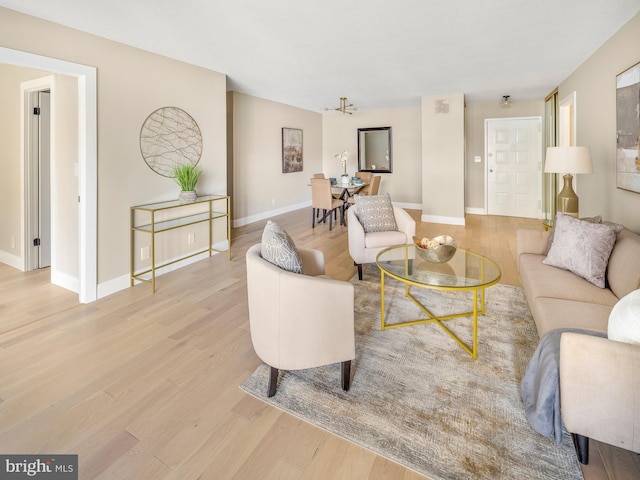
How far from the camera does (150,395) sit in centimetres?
187

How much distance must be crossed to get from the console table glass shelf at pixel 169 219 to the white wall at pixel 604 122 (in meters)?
4.21

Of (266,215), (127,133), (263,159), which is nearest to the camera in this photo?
(127,133)

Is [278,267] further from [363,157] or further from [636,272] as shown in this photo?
[363,157]

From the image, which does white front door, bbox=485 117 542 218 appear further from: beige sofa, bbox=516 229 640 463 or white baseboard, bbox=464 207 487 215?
beige sofa, bbox=516 229 640 463

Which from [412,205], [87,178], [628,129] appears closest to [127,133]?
[87,178]

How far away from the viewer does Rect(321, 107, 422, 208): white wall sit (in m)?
8.05

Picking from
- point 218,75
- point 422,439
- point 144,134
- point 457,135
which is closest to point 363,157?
point 457,135

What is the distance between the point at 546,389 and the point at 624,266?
1.18m

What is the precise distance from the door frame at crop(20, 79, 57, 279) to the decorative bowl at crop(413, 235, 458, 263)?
3613mm

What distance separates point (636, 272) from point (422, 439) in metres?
1.57

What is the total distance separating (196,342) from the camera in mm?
2434

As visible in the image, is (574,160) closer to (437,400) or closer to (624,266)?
(624,266)

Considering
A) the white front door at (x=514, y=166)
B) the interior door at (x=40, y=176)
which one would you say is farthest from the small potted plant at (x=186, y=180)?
the white front door at (x=514, y=166)

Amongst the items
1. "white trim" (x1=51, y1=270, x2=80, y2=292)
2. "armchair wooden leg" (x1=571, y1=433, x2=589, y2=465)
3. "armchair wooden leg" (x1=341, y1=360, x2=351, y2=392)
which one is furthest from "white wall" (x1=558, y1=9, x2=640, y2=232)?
"white trim" (x1=51, y1=270, x2=80, y2=292)
